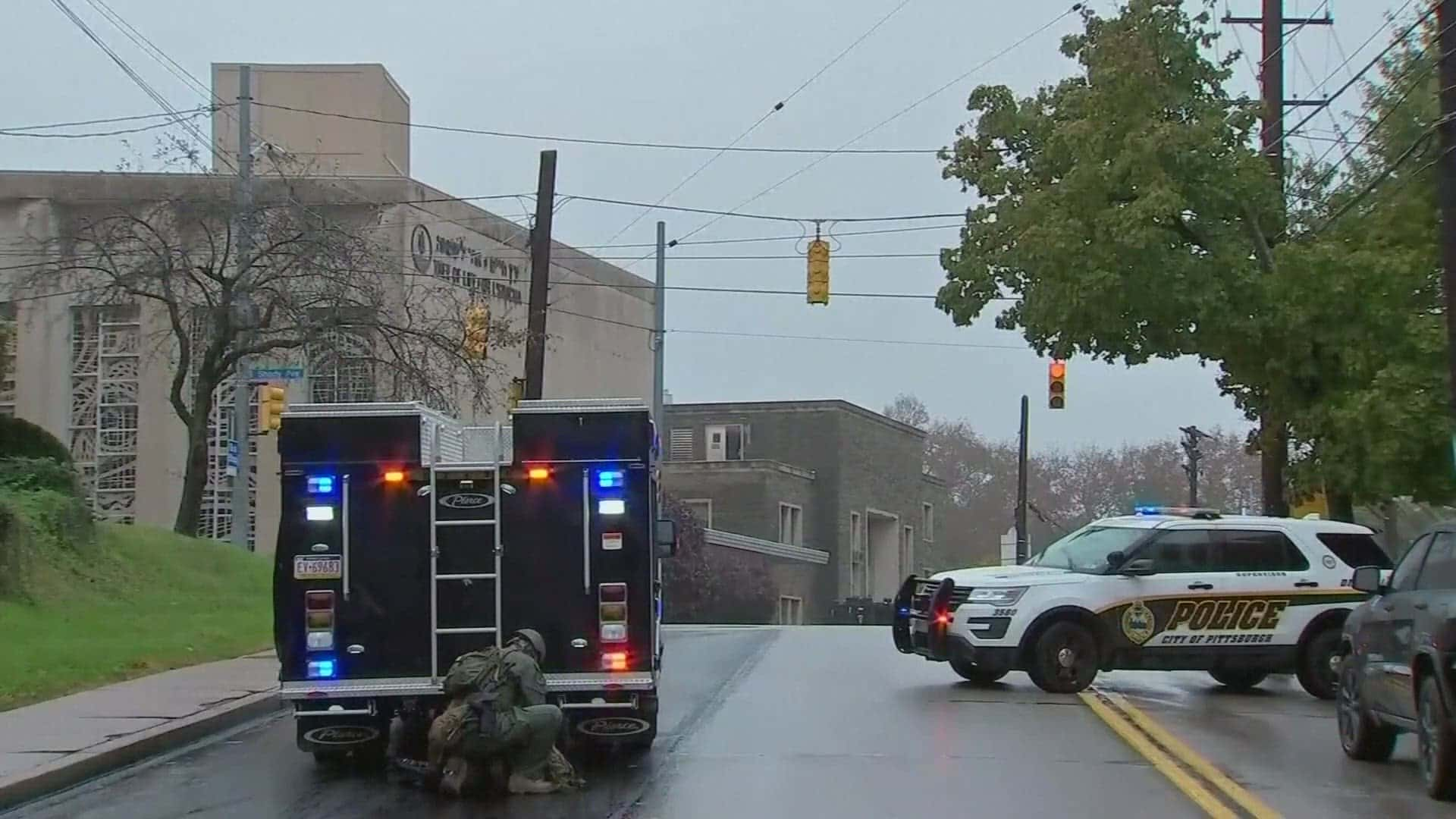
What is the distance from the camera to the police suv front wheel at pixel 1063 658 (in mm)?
17047

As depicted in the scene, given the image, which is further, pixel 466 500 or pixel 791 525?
pixel 791 525

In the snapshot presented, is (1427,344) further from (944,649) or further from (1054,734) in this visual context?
(1054,734)

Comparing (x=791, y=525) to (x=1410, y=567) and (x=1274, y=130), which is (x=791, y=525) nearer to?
(x=1274, y=130)

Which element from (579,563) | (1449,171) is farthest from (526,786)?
(1449,171)

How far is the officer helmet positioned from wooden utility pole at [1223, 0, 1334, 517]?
619 inches

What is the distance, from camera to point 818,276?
88.4 ft

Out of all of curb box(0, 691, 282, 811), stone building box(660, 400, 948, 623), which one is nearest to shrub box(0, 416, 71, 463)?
curb box(0, 691, 282, 811)

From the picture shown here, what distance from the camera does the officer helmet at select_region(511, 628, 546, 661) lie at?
1131cm

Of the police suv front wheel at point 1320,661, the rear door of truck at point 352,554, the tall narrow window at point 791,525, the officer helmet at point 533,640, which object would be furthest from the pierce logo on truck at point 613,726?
the tall narrow window at point 791,525

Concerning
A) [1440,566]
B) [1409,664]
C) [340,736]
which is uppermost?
[1440,566]

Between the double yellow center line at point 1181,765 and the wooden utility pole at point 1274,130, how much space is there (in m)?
9.25

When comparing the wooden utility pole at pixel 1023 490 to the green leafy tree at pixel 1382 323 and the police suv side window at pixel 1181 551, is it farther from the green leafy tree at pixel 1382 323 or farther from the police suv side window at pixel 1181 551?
the police suv side window at pixel 1181 551

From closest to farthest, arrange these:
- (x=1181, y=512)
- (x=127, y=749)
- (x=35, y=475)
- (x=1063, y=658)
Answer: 1. (x=127, y=749)
2. (x=1063, y=658)
3. (x=1181, y=512)
4. (x=35, y=475)

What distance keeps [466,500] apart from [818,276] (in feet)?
51.9
